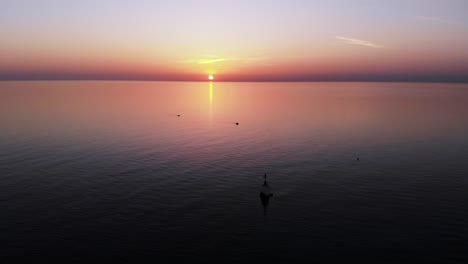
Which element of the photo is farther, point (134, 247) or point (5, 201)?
point (5, 201)

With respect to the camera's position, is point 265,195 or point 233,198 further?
point 233,198

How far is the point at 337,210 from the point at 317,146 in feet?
169

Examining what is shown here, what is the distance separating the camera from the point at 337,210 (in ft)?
197

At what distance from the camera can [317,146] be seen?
110 meters

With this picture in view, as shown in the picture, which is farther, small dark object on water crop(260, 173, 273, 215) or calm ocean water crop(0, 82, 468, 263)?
small dark object on water crop(260, 173, 273, 215)

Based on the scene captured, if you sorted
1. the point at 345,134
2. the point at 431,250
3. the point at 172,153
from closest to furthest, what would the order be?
the point at 431,250
the point at 172,153
the point at 345,134

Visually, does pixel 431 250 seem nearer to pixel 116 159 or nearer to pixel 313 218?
pixel 313 218

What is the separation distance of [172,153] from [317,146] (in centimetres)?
4606

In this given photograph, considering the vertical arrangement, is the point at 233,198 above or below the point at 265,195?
below

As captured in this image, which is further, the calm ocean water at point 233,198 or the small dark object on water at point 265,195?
the small dark object on water at point 265,195

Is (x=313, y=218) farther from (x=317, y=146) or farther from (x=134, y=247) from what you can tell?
(x=317, y=146)

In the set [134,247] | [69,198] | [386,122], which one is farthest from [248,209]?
[386,122]

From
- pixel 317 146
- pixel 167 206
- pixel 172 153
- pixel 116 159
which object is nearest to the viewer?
pixel 167 206

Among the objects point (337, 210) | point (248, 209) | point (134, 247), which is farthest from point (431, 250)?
point (134, 247)
